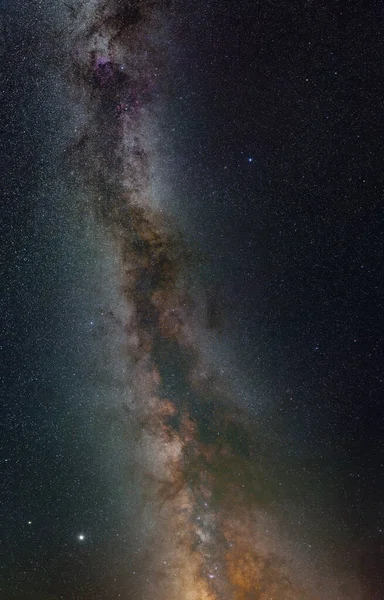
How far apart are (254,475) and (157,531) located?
266 cm

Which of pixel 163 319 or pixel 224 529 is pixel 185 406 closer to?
pixel 163 319

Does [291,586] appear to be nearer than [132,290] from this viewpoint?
No

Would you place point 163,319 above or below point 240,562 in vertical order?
above

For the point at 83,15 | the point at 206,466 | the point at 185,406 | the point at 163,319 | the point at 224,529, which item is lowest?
the point at 224,529

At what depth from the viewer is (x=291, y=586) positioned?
951 centimetres

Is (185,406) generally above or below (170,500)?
above

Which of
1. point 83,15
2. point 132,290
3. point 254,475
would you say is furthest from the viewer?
point 254,475

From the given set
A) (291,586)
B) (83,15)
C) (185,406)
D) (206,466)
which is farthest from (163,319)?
(291,586)

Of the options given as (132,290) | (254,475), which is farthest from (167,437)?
(132,290)

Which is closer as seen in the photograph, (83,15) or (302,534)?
(83,15)

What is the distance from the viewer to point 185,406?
9.10 metres

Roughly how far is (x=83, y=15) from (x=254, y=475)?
32.1 feet

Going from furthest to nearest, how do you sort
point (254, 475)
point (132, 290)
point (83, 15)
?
point (254, 475), point (132, 290), point (83, 15)

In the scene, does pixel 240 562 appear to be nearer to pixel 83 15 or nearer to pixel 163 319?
pixel 163 319
